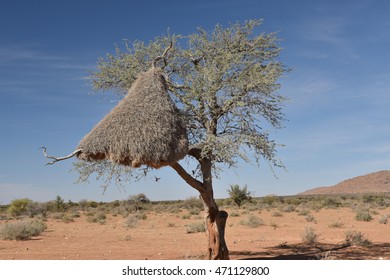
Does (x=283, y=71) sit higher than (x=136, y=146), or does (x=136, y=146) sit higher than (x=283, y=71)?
(x=283, y=71)

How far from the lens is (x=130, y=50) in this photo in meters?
14.9

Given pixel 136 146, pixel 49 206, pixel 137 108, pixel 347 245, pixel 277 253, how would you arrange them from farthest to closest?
pixel 49 206, pixel 347 245, pixel 277 253, pixel 137 108, pixel 136 146

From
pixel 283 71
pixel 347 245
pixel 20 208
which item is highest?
pixel 283 71

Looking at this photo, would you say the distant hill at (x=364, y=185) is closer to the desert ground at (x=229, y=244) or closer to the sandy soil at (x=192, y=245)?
the desert ground at (x=229, y=244)

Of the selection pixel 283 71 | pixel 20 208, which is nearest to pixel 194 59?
pixel 283 71

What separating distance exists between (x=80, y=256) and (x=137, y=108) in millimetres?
6551

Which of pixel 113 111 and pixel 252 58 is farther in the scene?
pixel 252 58

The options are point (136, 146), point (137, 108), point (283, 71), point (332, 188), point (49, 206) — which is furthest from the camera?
point (332, 188)

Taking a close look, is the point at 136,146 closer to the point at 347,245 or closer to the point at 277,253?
the point at 277,253

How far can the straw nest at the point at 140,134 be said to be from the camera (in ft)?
35.5

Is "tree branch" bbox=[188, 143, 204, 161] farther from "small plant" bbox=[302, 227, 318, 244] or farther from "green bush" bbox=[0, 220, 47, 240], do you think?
"green bush" bbox=[0, 220, 47, 240]

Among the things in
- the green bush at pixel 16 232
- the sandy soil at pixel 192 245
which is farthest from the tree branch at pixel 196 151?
the green bush at pixel 16 232

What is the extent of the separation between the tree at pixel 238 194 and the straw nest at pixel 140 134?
118 feet

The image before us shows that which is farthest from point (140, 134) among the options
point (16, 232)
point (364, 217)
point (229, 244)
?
point (364, 217)
